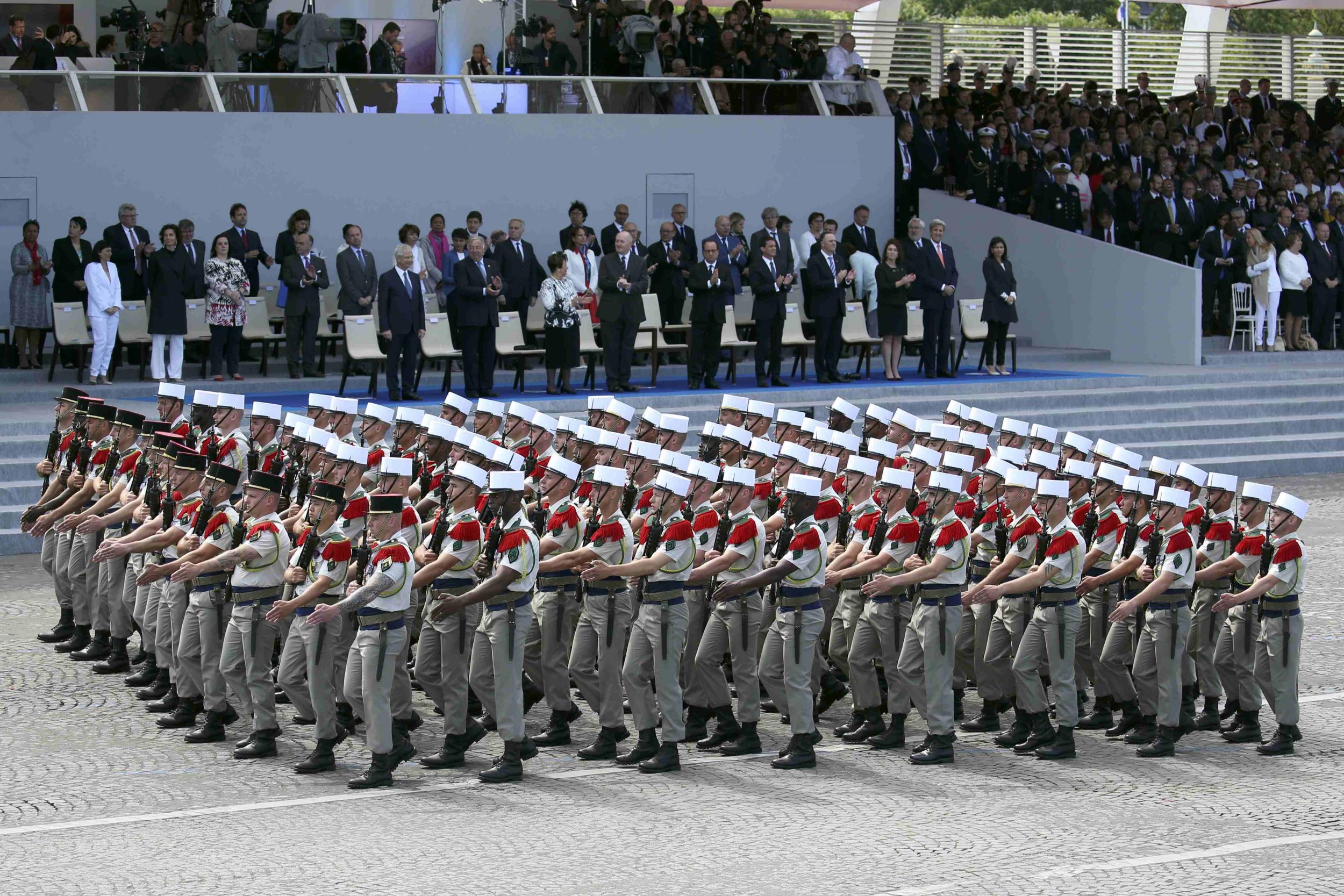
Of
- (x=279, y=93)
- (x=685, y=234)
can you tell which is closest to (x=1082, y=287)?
(x=685, y=234)

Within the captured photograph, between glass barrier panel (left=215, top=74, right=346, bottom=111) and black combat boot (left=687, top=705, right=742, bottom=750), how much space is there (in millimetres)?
14011

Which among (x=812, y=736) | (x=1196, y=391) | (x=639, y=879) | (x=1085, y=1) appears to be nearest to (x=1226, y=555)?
(x=812, y=736)

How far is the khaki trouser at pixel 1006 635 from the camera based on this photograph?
10.8 metres

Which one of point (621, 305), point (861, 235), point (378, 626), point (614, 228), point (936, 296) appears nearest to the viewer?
point (378, 626)

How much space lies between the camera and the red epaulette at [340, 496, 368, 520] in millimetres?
10344

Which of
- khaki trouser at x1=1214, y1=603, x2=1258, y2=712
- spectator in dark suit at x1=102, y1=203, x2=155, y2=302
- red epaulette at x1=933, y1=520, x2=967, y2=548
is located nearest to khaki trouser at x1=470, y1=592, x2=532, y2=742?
red epaulette at x1=933, y1=520, x2=967, y2=548

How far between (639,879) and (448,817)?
145 centimetres

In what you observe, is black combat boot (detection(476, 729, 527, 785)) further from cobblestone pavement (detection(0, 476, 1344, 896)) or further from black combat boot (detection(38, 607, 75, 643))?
black combat boot (detection(38, 607, 75, 643))

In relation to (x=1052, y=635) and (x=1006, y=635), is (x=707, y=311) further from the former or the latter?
(x=1052, y=635)

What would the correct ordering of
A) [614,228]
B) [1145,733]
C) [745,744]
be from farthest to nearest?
[614,228] → [1145,733] → [745,744]

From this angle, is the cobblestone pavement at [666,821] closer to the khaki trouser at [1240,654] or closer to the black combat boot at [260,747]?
the black combat boot at [260,747]

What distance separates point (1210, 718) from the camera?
11.2 metres

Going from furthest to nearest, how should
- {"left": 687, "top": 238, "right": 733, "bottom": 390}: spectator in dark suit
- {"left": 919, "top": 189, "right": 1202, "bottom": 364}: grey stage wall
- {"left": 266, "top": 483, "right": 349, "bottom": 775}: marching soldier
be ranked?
{"left": 919, "top": 189, "right": 1202, "bottom": 364}: grey stage wall, {"left": 687, "top": 238, "right": 733, "bottom": 390}: spectator in dark suit, {"left": 266, "top": 483, "right": 349, "bottom": 775}: marching soldier

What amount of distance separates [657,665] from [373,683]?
65.2 inches
